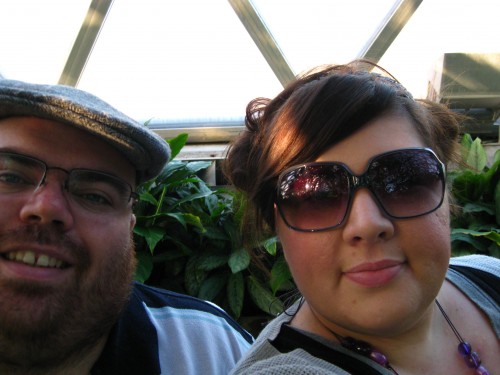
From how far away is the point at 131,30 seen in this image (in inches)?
188

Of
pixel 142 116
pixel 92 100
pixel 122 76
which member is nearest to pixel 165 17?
pixel 122 76

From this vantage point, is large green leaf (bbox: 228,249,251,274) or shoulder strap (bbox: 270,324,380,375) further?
large green leaf (bbox: 228,249,251,274)

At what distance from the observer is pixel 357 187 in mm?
932

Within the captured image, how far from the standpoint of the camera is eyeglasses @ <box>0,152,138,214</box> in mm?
1222

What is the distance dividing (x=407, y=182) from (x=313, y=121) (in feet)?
0.74

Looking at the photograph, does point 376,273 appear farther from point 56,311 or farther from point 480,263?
point 56,311

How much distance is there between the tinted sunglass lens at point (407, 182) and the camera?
93 centimetres

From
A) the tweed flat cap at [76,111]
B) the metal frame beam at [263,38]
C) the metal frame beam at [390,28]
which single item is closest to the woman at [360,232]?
the tweed flat cap at [76,111]

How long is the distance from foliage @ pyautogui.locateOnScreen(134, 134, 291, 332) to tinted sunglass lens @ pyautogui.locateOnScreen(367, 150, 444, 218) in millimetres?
1830

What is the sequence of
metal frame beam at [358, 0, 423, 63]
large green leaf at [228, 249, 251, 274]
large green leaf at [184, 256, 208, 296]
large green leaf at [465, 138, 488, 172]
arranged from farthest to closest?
metal frame beam at [358, 0, 423, 63] → large green leaf at [465, 138, 488, 172] → large green leaf at [184, 256, 208, 296] → large green leaf at [228, 249, 251, 274]

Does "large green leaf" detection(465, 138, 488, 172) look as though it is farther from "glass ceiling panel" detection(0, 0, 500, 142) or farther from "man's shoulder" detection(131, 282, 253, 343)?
"man's shoulder" detection(131, 282, 253, 343)

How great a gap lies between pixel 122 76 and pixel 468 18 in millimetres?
3532

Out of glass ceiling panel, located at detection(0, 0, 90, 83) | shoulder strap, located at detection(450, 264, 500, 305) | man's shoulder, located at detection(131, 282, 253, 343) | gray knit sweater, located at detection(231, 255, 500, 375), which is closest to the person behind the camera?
gray knit sweater, located at detection(231, 255, 500, 375)

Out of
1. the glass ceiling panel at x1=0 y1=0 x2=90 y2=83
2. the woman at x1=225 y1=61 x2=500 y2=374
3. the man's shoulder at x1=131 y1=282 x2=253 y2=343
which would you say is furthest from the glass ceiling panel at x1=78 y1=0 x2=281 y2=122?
the woman at x1=225 y1=61 x2=500 y2=374
